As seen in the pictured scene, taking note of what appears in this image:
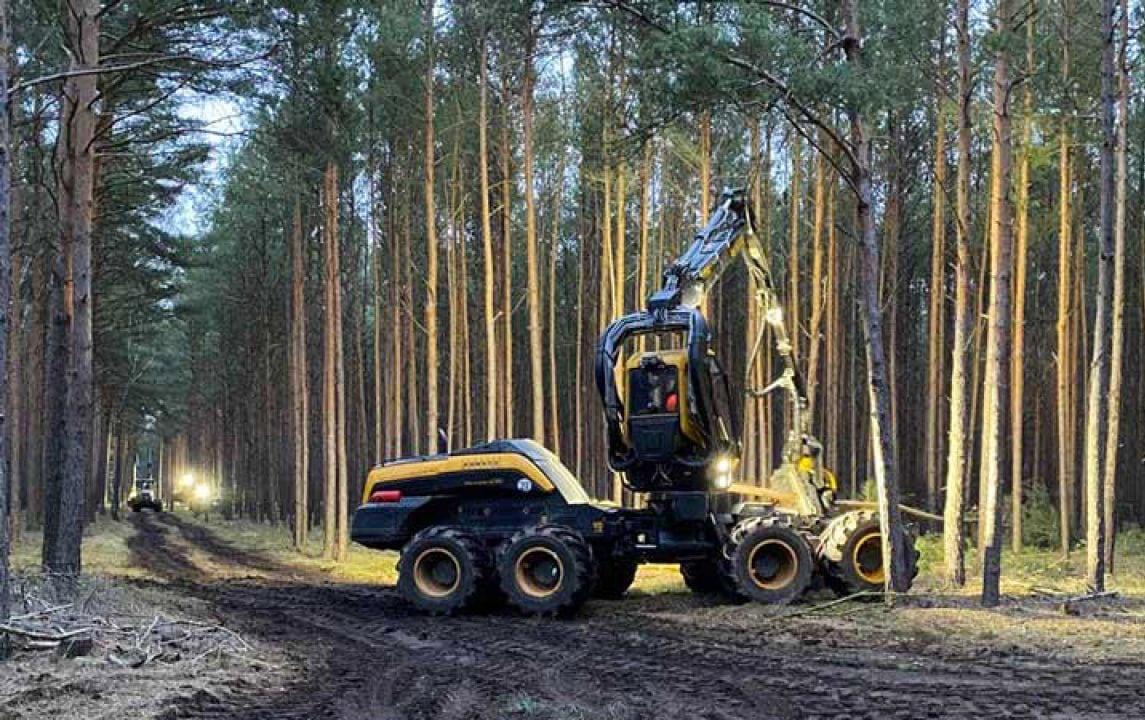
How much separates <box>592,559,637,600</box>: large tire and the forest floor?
0.67ft

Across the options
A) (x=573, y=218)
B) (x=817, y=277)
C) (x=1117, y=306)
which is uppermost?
(x=573, y=218)

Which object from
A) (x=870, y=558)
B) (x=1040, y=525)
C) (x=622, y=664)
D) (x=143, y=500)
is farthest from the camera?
(x=143, y=500)

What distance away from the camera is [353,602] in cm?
1358

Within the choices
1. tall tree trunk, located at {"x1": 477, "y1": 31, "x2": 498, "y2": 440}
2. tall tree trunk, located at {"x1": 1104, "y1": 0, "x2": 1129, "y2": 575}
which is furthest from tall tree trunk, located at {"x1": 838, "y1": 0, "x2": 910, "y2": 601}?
tall tree trunk, located at {"x1": 477, "y1": 31, "x2": 498, "y2": 440}

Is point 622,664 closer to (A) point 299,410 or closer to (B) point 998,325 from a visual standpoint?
(B) point 998,325

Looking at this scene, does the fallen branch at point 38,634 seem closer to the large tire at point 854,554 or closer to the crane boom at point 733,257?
the crane boom at point 733,257

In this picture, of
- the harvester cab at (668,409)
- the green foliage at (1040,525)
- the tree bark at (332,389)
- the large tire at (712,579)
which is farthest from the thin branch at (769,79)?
the green foliage at (1040,525)

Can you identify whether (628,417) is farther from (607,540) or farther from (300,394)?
(300,394)

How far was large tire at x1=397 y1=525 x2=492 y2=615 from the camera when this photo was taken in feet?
40.2

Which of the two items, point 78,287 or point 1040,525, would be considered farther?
point 1040,525

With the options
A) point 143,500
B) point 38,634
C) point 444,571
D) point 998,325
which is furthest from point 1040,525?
point 143,500

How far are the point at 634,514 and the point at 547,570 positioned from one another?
1137mm

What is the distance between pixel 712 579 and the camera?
44.2ft

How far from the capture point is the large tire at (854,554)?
40.0 feet
